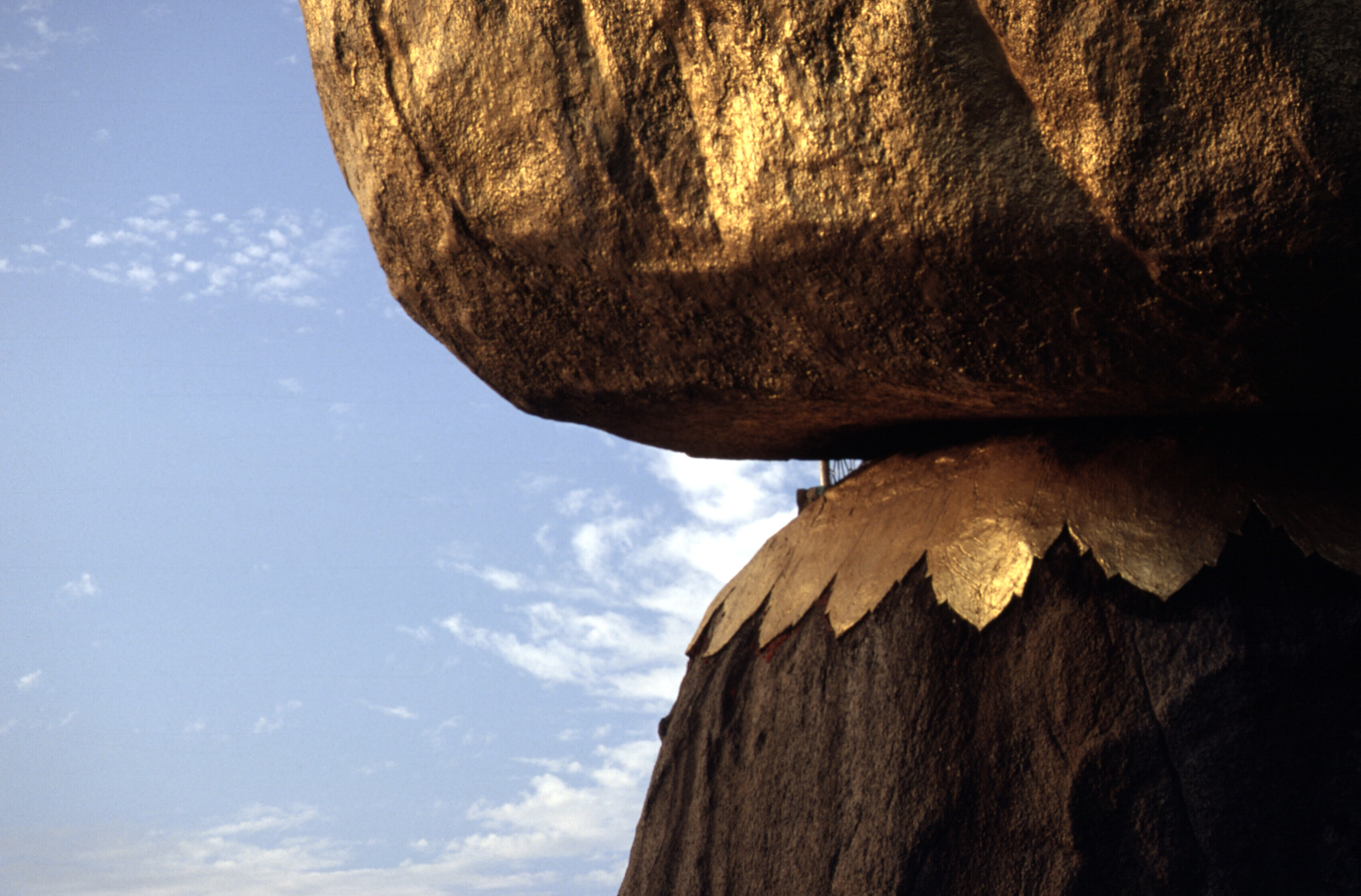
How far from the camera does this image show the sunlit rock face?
145 cm

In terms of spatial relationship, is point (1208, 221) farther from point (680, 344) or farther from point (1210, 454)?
point (680, 344)

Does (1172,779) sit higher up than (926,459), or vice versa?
(926,459)

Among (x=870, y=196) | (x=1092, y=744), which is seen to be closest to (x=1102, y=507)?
(x=1092, y=744)

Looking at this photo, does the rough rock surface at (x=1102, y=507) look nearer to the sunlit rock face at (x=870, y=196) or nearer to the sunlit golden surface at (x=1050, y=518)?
the sunlit golden surface at (x=1050, y=518)

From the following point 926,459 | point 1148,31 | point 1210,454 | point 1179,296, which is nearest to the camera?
point 1148,31

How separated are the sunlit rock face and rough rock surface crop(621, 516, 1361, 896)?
0.29 metres

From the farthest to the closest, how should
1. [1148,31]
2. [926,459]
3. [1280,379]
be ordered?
[926,459] < [1280,379] < [1148,31]

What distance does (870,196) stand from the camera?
5.23 feet

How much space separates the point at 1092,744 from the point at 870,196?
2.65ft

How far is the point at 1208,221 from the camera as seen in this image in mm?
1468

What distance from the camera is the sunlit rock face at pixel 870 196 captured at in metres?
1.45

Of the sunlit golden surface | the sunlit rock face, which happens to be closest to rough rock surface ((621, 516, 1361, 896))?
the sunlit golden surface

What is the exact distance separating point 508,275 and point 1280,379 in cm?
111

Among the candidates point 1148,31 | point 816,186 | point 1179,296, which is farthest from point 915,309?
point 1148,31
